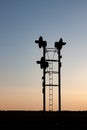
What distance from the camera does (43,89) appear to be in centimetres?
3184

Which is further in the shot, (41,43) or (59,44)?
(59,44)

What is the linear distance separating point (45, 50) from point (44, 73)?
65.7 inches
